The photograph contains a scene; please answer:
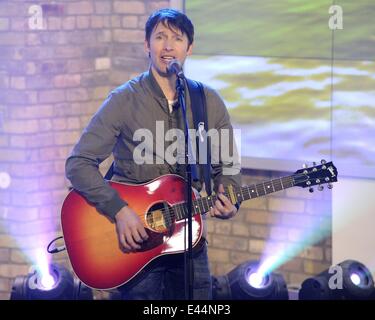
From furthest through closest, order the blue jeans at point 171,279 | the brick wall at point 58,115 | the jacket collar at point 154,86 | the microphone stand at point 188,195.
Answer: the brick wall at point 58,115, the jacket collar at point 154,86, the blue jeans at point 171,279, the microphone stand at point 188,195

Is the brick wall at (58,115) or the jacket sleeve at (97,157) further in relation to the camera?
the brick wall at (58,115)

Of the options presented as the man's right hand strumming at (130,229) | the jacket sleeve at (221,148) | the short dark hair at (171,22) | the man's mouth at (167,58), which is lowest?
the man's right hand strumming at (130,229)

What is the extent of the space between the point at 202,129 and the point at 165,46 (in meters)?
0.46

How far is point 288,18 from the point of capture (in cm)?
527

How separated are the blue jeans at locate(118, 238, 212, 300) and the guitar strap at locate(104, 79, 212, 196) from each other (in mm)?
346

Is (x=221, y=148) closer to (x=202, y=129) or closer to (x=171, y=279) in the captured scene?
(x=202, y=129)

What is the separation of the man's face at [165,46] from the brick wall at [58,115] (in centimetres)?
158

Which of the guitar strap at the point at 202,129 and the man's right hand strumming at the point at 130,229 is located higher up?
the guitar strap at the point at 202,129

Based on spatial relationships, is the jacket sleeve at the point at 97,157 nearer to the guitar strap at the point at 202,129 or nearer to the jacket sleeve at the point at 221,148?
the guitar strap at the point at 202,129

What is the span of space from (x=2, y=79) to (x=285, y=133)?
1989mm

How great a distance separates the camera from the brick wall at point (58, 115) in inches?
212

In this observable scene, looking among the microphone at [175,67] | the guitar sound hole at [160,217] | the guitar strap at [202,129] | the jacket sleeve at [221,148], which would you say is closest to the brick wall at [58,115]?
the jacket sleeve at [221,148]
